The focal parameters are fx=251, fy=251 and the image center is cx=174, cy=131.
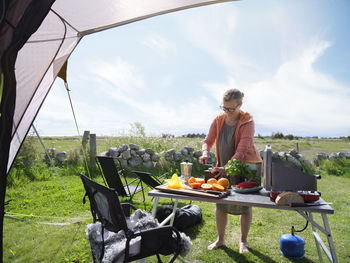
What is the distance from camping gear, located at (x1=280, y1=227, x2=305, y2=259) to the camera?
2396 millimetres

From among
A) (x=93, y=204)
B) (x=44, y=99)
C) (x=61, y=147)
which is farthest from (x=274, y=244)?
(x=61, y=147)

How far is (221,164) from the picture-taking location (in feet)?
8.64

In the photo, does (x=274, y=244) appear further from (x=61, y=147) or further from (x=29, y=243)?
(x=61, y=147)

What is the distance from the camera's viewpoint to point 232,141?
250 cm

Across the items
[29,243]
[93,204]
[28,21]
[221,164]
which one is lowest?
[29,243]

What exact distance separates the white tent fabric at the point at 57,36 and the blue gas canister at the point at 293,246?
238cm

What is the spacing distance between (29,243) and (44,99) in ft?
5.26

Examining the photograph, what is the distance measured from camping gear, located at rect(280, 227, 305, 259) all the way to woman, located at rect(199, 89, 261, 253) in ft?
1.21

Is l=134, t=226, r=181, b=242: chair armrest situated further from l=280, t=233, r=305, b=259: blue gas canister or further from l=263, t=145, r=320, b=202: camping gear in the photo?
l=280, t=233, r=305, b=259: blue gas canister

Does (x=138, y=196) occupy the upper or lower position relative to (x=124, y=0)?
lower


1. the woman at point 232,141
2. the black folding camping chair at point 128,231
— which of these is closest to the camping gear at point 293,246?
the woman at point 232,141

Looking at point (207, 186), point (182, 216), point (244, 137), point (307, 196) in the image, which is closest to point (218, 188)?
point (207, 186)

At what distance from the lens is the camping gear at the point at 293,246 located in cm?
240

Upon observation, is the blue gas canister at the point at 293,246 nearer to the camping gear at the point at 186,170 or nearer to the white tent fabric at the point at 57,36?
the camping gear at the point at 186,170
